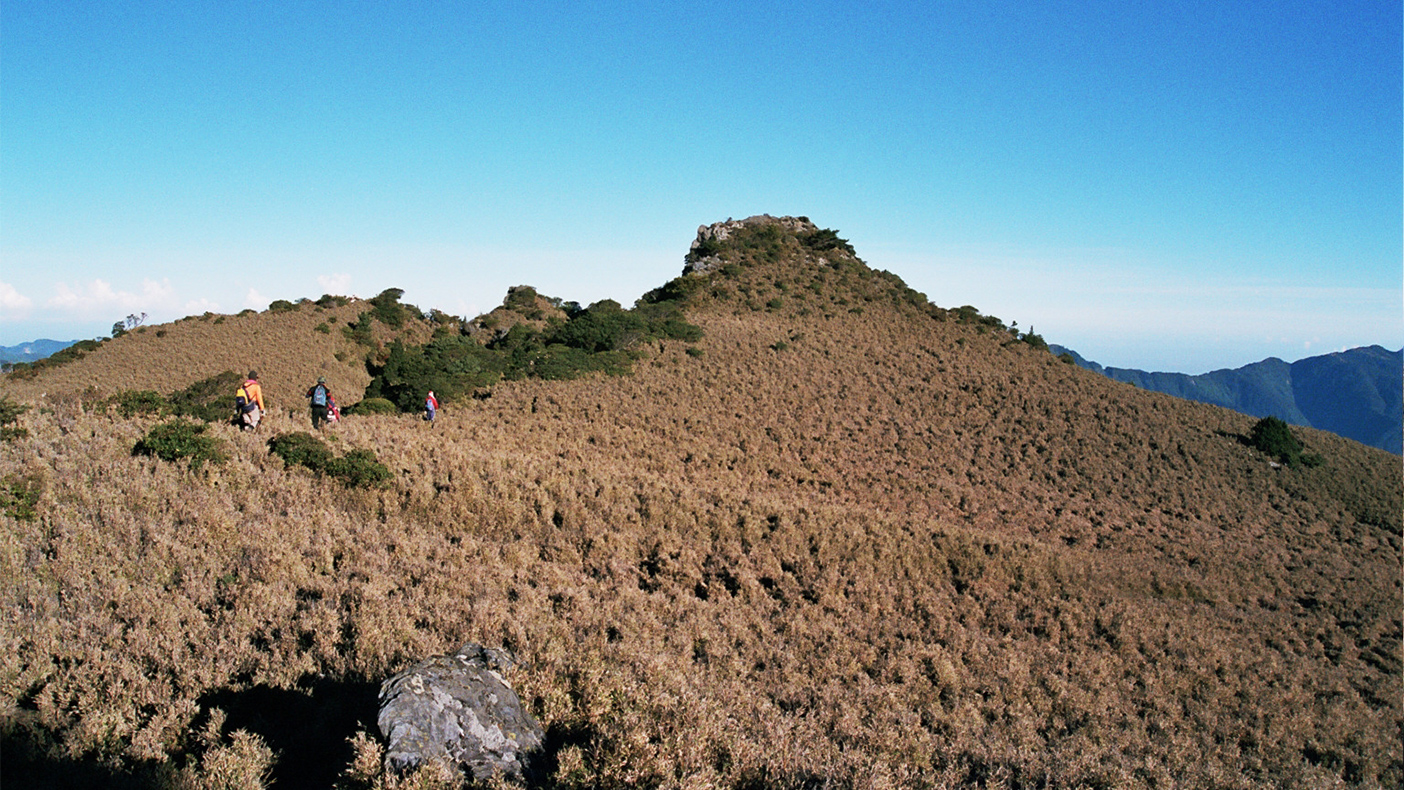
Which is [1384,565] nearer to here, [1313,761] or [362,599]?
[1313,761]

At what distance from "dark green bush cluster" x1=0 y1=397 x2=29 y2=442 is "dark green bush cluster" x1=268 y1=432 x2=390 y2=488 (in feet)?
11.8

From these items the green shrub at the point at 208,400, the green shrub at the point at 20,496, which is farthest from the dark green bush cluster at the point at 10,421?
the green shrub at the point at 20,496

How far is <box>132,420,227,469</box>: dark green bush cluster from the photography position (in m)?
10.7

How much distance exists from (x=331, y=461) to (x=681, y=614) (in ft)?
24.0

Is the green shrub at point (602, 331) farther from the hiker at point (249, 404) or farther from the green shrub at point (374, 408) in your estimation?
the hiker at point (249, 404)

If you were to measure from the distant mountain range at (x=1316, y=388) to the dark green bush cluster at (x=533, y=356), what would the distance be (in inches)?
4169

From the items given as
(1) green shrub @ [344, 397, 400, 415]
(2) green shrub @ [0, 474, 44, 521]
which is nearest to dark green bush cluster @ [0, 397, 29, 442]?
(2) green shrub @ [0, 474, 44, 521]

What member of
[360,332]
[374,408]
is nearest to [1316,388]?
[360,332]

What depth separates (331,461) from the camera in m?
11.8

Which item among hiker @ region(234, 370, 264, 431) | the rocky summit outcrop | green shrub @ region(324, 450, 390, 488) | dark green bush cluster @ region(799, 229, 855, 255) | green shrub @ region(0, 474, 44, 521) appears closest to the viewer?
green shrub @ region(0, 474, 44, 521)

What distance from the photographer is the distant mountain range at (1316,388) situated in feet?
386

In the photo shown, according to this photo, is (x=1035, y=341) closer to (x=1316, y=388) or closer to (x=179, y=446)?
(x=179, y=446)

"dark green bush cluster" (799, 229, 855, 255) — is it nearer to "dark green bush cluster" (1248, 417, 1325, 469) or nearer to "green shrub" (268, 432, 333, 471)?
"dark green bush cluster" (1248, 417, 1325, 469)

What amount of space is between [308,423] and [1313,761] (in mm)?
19103
